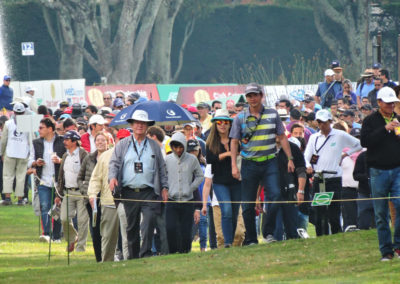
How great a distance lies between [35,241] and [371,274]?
859cm

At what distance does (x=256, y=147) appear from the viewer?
14.9 meters

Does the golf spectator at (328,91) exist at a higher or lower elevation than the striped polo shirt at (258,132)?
higher

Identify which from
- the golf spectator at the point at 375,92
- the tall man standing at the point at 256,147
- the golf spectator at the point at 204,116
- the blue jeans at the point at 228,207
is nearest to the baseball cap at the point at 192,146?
the blue jeans at the point at 228,207

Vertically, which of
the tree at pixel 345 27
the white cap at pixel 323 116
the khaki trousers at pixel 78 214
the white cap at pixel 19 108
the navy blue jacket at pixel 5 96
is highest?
the tree at pixel 345 27

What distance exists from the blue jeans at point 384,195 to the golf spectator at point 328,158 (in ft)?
9.98

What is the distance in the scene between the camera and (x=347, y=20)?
183 feet

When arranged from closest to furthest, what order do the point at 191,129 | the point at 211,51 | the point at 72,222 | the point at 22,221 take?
the point at 191,129 → the point at 72,222 → the point at 22,221 → the point at 211,51

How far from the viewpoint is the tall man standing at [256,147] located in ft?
48.9

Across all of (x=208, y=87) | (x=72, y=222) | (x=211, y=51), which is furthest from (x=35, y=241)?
(x=211, y=51)

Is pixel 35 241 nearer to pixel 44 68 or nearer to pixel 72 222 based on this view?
pixel 72 222

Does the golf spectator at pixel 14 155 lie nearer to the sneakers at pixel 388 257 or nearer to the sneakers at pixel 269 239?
the sneakers at pixel 269 239

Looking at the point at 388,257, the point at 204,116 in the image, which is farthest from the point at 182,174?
the point at 204,116

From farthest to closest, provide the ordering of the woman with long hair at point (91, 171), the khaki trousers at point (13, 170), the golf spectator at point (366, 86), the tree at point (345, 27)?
the tree at point (345, 27)
the golf spectator at point (366, 86)
the khaki trousers at point (13, 170)
the woman with long hair at point (91, 171)

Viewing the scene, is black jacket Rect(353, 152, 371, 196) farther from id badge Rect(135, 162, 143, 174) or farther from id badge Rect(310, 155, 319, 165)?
id badge Rect(135, 162, 143, 174)
